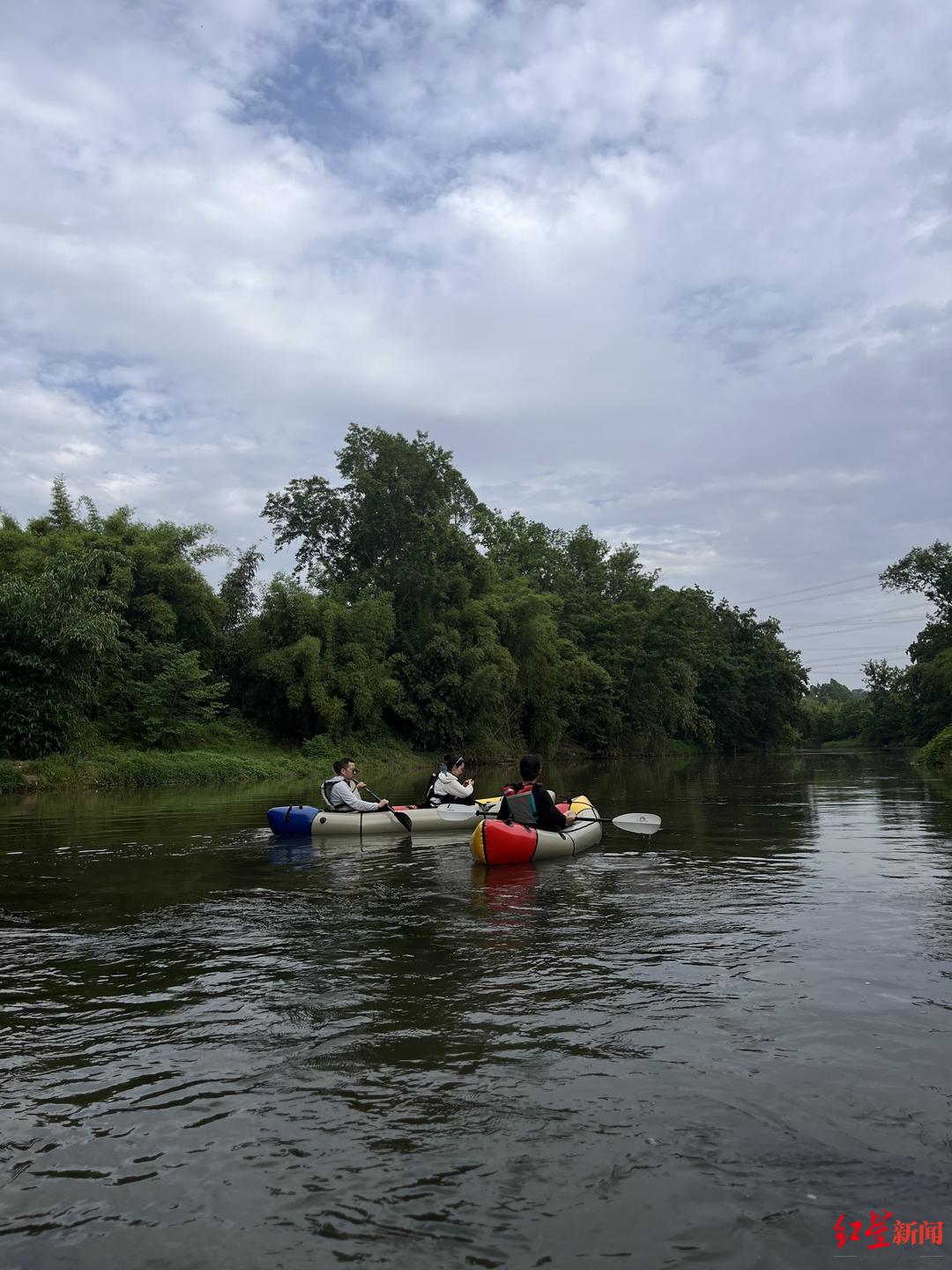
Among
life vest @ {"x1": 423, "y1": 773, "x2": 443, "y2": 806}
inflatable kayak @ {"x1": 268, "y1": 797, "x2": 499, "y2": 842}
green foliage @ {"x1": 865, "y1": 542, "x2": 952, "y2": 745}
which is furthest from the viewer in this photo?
green foliage @ {"x1": 865, "y1": 542, "x2": 952, "y2": 745}

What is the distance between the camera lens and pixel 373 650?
116 ft

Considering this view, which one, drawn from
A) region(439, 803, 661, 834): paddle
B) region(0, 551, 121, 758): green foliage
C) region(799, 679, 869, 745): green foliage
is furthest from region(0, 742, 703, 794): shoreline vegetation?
region(799, 679, 869, 745): green foliage

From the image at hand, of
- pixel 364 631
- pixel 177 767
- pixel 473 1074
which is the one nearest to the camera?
pixel 473 1074

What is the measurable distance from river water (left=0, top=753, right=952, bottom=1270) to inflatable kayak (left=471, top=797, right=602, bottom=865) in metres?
1.28

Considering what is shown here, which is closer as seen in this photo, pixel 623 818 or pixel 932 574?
pixel 623 818

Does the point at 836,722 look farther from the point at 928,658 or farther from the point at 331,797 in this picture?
the point at 331,797

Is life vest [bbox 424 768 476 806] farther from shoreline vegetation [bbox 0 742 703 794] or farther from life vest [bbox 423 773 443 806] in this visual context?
shoreline vegetation [bbox 0 742 703 794]

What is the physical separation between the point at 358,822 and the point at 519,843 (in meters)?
3.36

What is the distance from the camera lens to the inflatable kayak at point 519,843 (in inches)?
398

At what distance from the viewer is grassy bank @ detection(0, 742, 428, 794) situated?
2111 cm

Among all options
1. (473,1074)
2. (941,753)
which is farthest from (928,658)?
(473,1074)

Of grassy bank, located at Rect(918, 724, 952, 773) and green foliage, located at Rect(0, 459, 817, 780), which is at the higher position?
green foliage, located at Rect(0, 459, 817, 780)

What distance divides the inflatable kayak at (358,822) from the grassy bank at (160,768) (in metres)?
10.8

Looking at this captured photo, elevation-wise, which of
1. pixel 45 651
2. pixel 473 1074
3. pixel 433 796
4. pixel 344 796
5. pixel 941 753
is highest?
pixel 45 651
